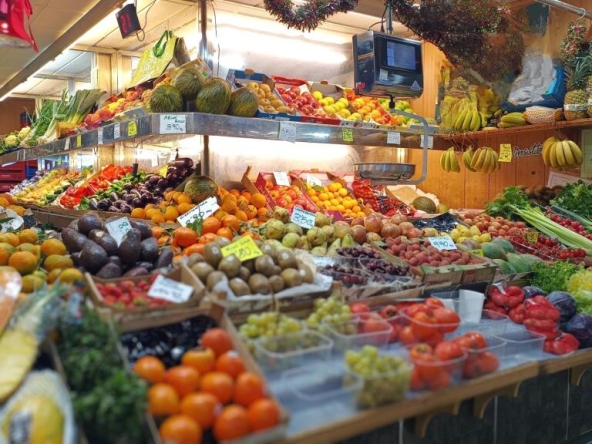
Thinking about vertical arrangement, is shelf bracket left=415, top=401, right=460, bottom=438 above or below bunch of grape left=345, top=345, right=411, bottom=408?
below

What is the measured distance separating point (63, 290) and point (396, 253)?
1983 mm

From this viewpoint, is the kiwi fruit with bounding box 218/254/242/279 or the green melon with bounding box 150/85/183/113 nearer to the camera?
the kiwi fruit with bounding box 218/254/242/279

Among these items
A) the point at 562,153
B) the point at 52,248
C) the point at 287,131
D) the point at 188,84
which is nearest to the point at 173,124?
the point at 188,84

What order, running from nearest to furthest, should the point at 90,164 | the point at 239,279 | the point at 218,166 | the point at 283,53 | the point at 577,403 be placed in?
the point at 239,279 → the point at 577,403 → the point at 218,166 → the point at 283,53 → the point at 90,164

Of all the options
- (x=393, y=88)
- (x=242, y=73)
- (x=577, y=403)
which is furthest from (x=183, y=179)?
(x=577, y=403)

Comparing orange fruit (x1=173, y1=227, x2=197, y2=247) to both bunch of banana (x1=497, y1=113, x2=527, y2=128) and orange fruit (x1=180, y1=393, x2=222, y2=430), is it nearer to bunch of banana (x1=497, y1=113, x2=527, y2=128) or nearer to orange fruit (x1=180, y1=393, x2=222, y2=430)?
orange fruit (x1=180, y1=393, x2=222, y2=430)

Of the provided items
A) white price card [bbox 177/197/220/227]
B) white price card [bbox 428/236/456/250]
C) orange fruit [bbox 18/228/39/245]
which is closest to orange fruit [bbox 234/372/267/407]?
orange fruit [bbox 18/228/39/245]

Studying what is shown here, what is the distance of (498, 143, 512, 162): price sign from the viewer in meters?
5.38

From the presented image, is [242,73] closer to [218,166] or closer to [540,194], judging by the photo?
[218,166]

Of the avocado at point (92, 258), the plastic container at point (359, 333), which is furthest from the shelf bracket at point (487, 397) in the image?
the avocado at point (92, 258)

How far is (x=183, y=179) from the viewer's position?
4.59 meters

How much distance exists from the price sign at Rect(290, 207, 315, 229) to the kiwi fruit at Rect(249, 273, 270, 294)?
A: 120cm

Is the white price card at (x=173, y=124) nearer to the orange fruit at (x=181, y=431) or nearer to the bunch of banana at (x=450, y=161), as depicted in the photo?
Result: the orange fruit at (x=181, y=431)

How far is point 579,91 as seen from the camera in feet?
15.5
